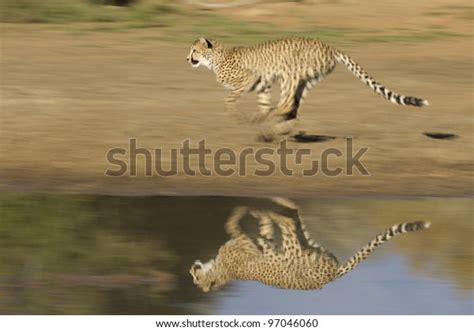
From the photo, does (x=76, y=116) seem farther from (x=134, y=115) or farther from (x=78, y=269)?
(x=78, y=269)

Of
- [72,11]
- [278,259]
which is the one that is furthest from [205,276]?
[72,11]

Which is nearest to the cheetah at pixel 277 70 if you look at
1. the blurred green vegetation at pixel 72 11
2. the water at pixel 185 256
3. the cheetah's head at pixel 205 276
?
the water at pixel 185 256

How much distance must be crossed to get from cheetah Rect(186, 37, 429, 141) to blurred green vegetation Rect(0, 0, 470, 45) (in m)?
4.12

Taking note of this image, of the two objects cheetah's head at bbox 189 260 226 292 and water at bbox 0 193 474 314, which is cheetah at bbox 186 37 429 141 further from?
cheetah's head at bbox 189 260 226 292

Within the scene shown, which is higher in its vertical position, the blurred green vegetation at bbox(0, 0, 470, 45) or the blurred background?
the blurred green vegetation at bbox(0, 0, 470, 45)

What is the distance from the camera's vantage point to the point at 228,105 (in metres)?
→ 12.4

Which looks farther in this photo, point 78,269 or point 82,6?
point 82,6

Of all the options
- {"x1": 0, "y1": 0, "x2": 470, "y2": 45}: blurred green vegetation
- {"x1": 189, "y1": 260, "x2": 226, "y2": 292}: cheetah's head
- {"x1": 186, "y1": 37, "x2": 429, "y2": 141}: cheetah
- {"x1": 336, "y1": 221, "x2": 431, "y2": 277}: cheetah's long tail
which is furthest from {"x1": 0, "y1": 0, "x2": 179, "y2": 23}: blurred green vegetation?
{"x1": 189, "y1": 260, "x2": 226, "y2": 292}: cheetah's head

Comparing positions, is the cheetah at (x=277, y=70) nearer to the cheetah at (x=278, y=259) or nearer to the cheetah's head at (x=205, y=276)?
the cheetah at (x=278, y=259)

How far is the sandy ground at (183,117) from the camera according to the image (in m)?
11.3

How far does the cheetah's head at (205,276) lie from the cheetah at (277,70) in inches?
159

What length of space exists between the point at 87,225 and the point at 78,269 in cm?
117

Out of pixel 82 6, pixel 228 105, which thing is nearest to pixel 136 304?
pixel 228 105

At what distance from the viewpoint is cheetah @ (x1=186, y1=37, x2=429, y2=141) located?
12.3 m
